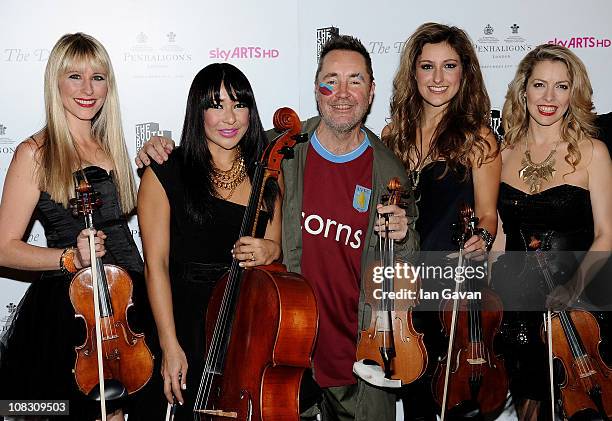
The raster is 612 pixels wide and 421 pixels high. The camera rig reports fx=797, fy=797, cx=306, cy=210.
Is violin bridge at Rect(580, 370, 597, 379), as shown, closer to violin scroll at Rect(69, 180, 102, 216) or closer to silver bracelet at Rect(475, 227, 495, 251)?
silver bracelet at Rect(475, 227, 495, 251)

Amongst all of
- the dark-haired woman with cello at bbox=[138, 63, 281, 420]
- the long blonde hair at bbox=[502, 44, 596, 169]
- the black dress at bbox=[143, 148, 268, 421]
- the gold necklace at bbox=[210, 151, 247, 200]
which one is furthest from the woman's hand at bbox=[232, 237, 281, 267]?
the long blonde hair at bbox=[502, 44, 596, 169]

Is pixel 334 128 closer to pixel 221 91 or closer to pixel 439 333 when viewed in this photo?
pixel 221 91

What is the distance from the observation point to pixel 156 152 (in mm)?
2947

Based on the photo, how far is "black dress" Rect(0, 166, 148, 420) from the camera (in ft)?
9.55

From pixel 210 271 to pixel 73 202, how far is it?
21.1 inches

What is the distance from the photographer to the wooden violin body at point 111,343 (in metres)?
2.75

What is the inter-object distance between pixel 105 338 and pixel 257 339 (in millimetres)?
546

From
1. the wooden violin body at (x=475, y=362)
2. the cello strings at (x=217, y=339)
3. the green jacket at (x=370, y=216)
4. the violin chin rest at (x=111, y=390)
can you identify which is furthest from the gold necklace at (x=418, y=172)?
the violin chin rest at (x=111, y=390)

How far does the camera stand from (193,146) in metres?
2.92

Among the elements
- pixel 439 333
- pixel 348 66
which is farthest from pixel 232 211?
pixel 439 333

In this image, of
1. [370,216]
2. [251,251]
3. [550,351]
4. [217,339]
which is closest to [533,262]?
[550,351]

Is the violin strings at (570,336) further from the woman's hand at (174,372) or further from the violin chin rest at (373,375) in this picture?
the woman's hand at (174,372)

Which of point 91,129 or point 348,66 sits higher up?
point 348,66

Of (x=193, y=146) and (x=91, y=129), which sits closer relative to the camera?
(x=193, y=146)
